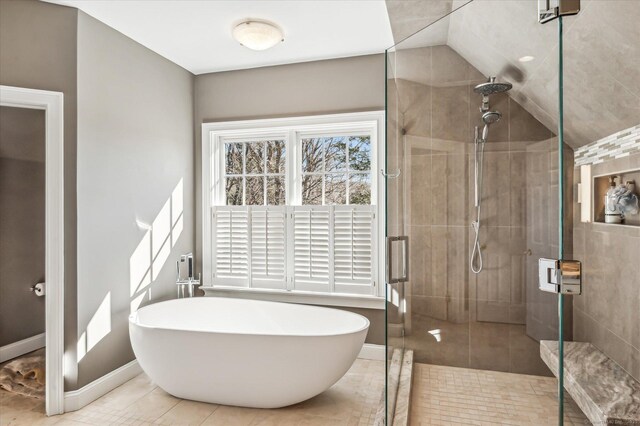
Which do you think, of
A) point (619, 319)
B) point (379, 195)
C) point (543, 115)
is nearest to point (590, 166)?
point (543, 115)

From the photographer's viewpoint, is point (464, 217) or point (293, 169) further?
point (293, 169)

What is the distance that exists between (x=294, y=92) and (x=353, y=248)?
1.50 metres

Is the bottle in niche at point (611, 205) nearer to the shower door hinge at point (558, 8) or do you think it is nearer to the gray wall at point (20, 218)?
the shower door hinge at point (558, 8)

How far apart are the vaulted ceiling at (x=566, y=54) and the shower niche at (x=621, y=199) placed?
0.20 meters

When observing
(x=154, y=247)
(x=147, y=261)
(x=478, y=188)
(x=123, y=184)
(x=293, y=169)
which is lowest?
(x=147, y=261)

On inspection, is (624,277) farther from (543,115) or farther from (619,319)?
(543,115)

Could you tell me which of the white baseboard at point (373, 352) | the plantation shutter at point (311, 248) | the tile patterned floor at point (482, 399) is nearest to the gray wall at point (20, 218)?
the plantation shutter at point (311, 248)

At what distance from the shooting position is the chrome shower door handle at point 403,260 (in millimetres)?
1748

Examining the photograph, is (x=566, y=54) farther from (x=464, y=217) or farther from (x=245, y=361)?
(x=245, y=361)

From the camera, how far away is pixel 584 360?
4.79ft

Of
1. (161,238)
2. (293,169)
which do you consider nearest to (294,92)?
(293,169)

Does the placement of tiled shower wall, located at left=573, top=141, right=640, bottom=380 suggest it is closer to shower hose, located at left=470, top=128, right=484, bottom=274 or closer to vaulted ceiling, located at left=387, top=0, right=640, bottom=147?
vaulted ceiling, located at left=387, top=0, right=640, bottom=147

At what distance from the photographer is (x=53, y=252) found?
243cm

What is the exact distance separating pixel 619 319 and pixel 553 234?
83 centimetres
